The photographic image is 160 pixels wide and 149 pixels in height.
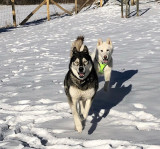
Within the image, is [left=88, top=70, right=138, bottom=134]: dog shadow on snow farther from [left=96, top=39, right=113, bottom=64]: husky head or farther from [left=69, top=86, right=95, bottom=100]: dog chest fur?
[left=96, top=39, right=113, bottom=64]: husky head

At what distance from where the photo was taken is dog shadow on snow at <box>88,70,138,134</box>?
13.3 ft

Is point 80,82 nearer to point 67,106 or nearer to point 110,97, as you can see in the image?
point 67,106

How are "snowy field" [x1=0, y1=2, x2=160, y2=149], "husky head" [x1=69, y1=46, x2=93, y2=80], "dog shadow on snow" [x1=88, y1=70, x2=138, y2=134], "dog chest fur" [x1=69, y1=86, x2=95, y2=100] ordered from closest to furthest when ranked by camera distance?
"snowy field" [x1=0, y1=2, x2=160, y2=149], "husky head" [x1=69, y1=46, x2=93, y2=80], "dog chest fur" [x1=69, y1=86, x2=95, y2=100], "dog shadow on snow" [x1=88, y1=70, x2=138, y2=134]

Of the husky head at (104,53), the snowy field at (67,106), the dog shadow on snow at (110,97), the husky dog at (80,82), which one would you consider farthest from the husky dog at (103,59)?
the husky dog at (80,82)

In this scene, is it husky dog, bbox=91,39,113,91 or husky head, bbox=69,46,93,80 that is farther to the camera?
husky dog, bbox=91,39,113,91

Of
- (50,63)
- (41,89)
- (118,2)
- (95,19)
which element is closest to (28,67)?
(50,63)

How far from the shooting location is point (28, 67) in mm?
7754

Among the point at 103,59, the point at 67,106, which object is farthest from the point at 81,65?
the point at 103,59

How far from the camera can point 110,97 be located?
4840 millimetres

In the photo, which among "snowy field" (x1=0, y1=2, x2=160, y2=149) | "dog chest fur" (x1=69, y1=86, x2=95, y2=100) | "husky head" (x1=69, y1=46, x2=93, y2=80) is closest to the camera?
"snowy field" (x1=0, y1=2, x2=160, y2=149)

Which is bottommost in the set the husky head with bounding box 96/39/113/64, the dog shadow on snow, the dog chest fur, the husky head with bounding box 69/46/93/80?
the dog shadow on snow

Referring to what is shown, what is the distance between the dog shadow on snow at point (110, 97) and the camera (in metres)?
4.05

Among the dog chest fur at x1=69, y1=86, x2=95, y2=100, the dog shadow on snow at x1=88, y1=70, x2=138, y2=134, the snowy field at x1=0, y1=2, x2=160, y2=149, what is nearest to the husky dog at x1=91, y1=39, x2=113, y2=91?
the dog shadow on snow at x1=88, y1=70, x2=138, y2=134

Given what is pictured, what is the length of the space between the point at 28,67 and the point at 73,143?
4900mm
